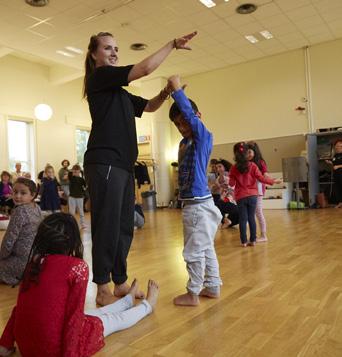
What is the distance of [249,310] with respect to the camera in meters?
1.67

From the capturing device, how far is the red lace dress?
3.88ft

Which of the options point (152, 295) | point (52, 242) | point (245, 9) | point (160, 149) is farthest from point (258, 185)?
point (160, 149)

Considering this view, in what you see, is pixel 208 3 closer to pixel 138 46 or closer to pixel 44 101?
pixel 138 46

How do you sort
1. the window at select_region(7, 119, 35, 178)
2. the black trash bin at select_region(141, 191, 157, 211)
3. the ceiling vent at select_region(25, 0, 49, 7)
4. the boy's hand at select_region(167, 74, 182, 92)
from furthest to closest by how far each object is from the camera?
the black trash bin at select_region(141, 191, 157, 211) → the window at select_region(7, 119, 35, 178) → the ceiling vent at select_region(25, 0, 49, 7) → the boy's hand at select_region(167, 74, 182, 92)

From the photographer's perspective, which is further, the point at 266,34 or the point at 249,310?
the point at 266,34

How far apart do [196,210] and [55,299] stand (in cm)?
83

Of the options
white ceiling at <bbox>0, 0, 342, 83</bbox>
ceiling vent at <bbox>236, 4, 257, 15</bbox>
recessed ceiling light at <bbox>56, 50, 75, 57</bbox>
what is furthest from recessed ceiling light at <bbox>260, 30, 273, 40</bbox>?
recessed ceiling light at <bbox>56, 50, 75, 57</bbox>

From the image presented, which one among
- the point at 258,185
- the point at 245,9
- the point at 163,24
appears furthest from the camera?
the point at 163,24

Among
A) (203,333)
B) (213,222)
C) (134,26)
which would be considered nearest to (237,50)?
(134,26)

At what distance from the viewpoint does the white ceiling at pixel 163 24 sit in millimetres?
6195

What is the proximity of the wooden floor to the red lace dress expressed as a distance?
18 cm

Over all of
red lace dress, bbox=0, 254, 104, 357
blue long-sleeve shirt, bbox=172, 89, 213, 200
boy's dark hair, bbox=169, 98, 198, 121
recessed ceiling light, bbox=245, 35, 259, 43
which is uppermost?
recessed ceiling light, bbox=245, 35, 259, 43

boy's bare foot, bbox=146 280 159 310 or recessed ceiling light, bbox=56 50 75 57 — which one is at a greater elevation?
recessed ceiling light, bbox=56 50 75 57

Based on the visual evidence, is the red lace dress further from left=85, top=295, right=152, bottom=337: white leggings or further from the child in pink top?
the child in pink top
